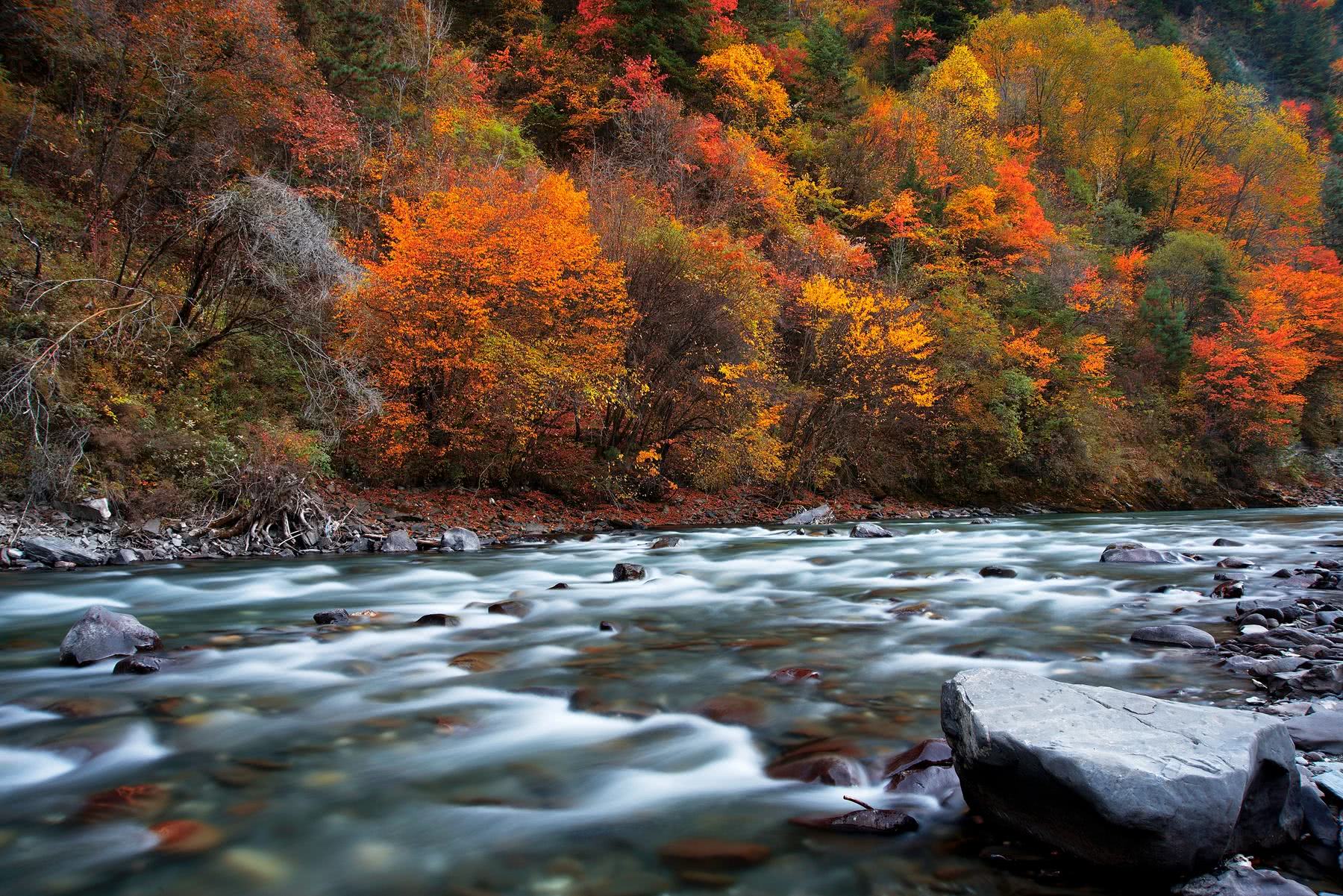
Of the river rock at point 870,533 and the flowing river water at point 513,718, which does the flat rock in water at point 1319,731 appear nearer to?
the flowing river water at point 513,718

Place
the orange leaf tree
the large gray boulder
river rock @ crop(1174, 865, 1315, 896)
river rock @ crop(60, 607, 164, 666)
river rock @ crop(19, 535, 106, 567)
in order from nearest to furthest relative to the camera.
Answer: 1. river rock @ crop(1174, 865, 1315, 896)
2. the large gray boulder
3. river rock @ crop(60, 607, 164, 666)
4. river rock @ crop(19, 535, 106, 567)
5. the orange leaf tree

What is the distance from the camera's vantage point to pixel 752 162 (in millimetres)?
28609

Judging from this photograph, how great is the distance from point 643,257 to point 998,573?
10924mm

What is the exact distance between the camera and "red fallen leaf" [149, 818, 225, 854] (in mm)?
3314

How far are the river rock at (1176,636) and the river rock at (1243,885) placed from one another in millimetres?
3873

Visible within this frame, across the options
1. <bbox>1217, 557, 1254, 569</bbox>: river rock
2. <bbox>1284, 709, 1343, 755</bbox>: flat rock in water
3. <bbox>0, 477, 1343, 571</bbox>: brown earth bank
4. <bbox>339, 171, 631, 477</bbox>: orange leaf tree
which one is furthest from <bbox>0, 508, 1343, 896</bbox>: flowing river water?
<bbox>339, 171, 631, 477</bbox>: orange leaf tree

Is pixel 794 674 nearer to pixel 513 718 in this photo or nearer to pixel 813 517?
pixel 513 718

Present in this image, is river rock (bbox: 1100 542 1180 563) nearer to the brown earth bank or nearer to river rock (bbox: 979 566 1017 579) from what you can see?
river rock (bbox: 979 566 1017 579)

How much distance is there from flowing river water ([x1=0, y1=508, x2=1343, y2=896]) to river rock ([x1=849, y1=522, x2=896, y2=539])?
5289mm

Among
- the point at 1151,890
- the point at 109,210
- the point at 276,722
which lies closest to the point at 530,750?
the point at 276,722

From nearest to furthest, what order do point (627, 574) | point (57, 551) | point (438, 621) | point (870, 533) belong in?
1. point (438, 621)
2. point (57, 551)
3. point (627, 574)
4. point (870, 533)

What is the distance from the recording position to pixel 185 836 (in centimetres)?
341

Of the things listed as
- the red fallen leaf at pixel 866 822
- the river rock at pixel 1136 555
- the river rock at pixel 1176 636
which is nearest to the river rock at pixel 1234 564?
the river rock at pixel 1136 555

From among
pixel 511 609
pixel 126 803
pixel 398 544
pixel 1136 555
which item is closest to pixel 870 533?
pixel 1136 555
